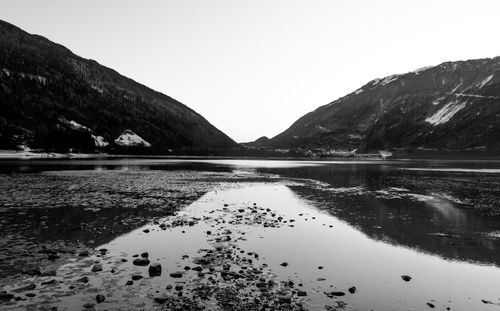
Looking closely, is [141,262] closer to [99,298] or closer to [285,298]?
[99,298]

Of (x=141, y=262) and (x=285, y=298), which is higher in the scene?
(x=141, y=262)

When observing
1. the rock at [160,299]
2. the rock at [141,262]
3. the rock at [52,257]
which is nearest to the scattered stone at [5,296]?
the rock at [52,257]

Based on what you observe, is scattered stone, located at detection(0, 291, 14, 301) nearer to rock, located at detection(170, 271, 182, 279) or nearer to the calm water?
the calm water

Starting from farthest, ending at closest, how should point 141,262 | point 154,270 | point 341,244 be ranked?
point 341,244 < point 141,262 < point 154,270

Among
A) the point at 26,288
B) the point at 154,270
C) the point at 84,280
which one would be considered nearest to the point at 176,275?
the point at 154,270

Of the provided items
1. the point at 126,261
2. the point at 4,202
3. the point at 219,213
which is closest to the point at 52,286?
the point at 126,261

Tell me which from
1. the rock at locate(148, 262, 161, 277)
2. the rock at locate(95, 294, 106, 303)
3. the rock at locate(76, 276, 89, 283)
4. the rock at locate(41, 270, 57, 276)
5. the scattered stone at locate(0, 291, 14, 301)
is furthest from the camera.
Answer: the rock at locate(148, 262, 161, 277)

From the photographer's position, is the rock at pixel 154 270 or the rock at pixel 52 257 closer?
the rock at pixel 154 270

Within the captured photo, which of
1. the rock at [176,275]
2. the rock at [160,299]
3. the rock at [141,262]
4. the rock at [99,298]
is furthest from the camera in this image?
the rock at [141,262]

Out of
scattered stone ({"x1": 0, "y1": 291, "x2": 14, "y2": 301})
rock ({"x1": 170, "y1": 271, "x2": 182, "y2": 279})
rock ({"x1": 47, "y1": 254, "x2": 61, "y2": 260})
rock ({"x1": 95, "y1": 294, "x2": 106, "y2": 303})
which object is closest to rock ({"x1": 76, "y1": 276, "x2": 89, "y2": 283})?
rock ({"x1": 95, "y1": 294, "x2": 106, "y2": 303})

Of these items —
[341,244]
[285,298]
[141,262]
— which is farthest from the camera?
[341,244]

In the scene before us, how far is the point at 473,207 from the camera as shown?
4375 cm

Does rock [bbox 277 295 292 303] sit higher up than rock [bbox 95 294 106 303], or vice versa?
rock [bbox 95 294 106 303]

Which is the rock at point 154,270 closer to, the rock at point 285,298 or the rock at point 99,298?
the rock at point 99,298
